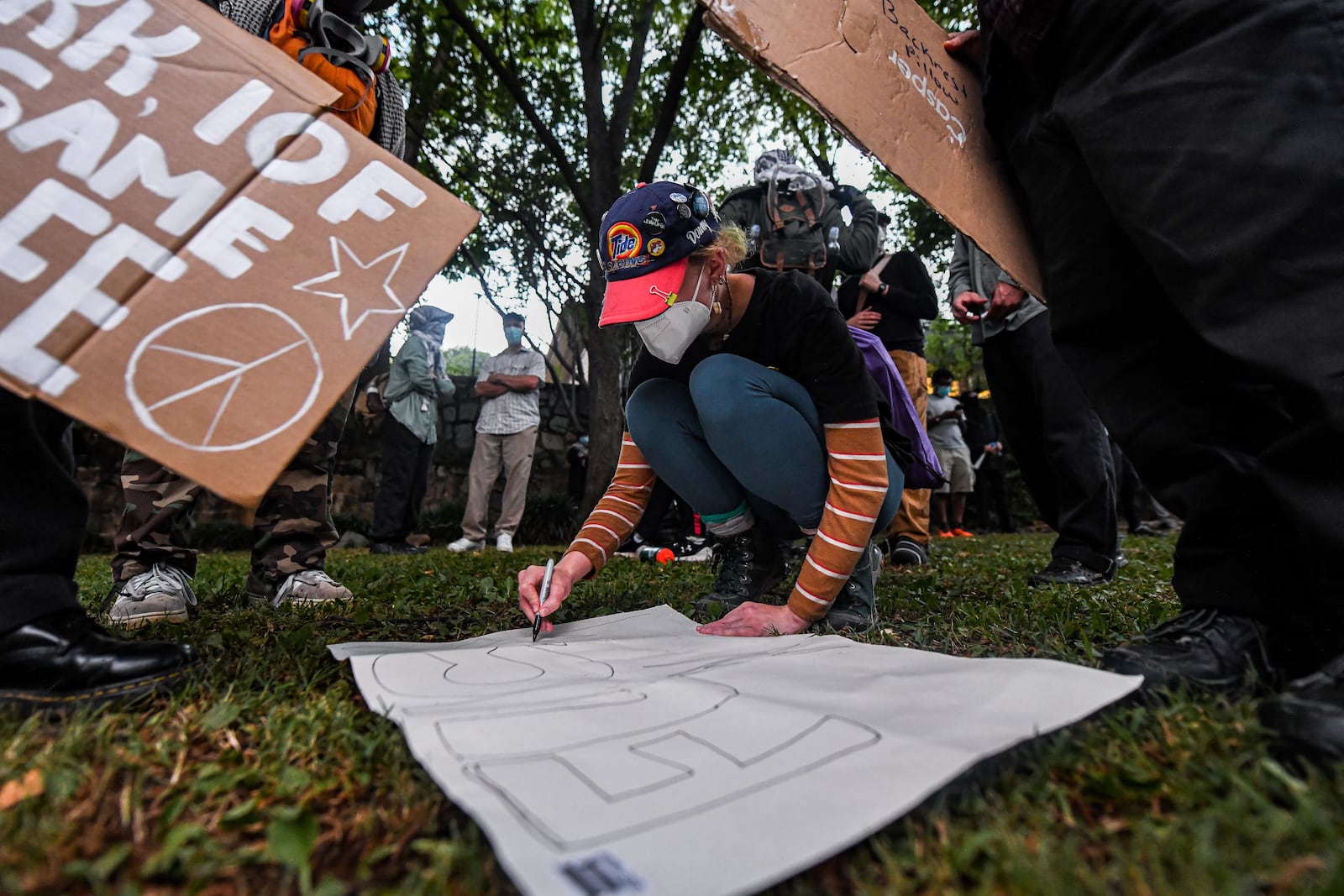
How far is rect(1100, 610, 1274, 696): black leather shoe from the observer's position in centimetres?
97

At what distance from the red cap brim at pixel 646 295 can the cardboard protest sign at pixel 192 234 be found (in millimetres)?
454

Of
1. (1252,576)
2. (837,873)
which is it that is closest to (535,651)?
(837,873)

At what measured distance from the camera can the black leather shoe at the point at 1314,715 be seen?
696mm

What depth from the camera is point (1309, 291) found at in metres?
A: 0.92

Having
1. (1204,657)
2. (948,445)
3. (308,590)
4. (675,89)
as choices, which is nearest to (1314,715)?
(1204,657)

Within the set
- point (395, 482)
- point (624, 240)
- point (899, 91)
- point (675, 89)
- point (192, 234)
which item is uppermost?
point (675, 89)

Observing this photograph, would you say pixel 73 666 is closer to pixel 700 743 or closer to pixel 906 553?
pixel 700 743

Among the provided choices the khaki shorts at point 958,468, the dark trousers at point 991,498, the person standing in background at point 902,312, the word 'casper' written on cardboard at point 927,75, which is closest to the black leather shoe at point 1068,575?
the person standing in background at point 902,312

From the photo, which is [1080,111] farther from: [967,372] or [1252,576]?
[967,372]

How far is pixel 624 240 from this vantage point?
1.44 metres

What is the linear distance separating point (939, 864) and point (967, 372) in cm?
1576

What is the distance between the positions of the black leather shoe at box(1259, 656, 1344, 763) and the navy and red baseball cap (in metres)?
1.09

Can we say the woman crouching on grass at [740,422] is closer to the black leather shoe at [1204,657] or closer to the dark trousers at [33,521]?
the black leather shoe at [1204,657]

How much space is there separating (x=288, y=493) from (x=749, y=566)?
139 cm
